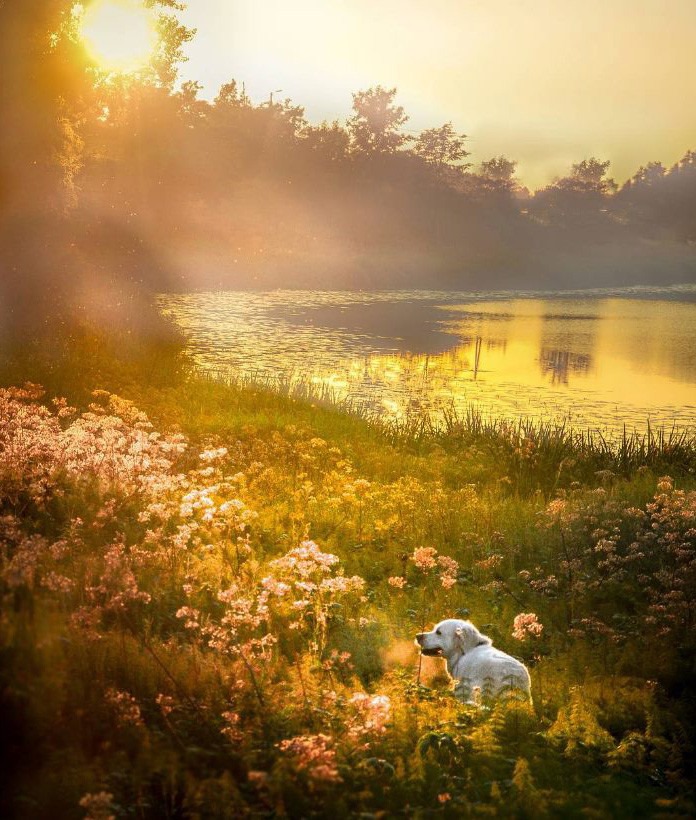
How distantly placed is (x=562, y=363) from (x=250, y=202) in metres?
59.9

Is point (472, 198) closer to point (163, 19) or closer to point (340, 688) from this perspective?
point (163, 19)

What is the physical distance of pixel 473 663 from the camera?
21.1 ft

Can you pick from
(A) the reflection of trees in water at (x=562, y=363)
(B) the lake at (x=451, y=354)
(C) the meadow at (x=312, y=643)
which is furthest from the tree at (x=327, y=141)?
(C) the meadow at (x=312, y=643)

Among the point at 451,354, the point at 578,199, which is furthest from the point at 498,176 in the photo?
the point at 451,354

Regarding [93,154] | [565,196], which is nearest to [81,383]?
[93,154]

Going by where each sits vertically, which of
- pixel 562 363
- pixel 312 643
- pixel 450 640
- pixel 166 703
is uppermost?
pixel 562 363

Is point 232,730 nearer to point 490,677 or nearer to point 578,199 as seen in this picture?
point 490,677

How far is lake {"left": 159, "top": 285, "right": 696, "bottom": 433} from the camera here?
85.0 ft

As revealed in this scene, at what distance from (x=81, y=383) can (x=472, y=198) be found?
373 ft

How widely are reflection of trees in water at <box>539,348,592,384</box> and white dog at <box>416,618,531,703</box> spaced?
85.5 feet

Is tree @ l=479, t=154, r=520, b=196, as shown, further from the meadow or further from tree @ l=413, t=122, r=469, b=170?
the meadow

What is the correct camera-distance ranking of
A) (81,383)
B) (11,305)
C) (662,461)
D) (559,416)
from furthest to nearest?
(11,305)
(559,416)
(81,383)
(662,461)

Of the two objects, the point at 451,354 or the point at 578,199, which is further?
the point at 578,199

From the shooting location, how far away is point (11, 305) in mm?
27109
